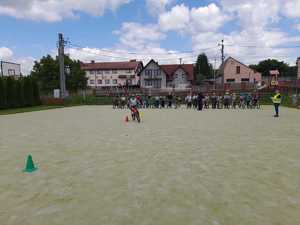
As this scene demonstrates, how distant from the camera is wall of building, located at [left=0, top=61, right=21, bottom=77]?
38.2 metres

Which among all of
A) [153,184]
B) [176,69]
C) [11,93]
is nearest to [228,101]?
[11,93]

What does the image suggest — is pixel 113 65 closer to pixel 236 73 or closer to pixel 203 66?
pixel 203 66

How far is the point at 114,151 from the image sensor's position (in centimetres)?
718

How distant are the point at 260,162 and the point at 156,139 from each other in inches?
148

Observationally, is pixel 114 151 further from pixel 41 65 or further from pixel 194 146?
pixel 41 65

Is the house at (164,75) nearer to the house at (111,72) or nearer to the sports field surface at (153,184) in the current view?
the house at (111,72)

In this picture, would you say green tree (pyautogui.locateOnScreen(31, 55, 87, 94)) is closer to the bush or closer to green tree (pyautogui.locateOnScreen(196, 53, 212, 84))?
the bush

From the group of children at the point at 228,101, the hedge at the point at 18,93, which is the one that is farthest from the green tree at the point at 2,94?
the group of children at the point at 228,101

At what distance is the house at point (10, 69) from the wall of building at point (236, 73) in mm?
41497

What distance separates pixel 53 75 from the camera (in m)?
65.4

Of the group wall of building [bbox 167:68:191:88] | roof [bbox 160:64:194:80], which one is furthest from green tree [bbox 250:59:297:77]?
wall of building [bbox 167:68:191:88]

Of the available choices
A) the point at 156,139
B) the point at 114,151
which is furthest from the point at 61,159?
the point at 156,139

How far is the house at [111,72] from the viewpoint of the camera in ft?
275

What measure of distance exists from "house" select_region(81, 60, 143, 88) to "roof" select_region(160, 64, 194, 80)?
17732 mm
